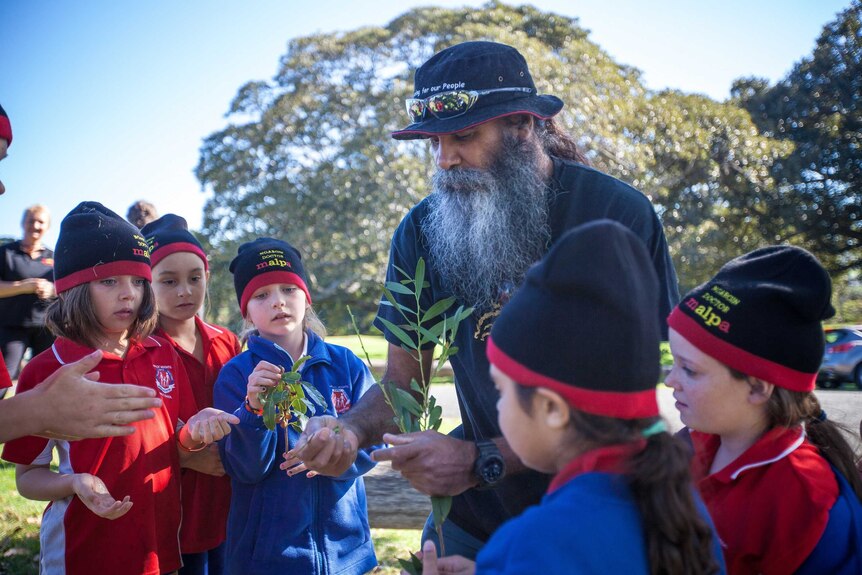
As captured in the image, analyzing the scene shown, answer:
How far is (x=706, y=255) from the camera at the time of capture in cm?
2022

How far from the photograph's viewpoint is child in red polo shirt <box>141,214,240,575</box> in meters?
3.47

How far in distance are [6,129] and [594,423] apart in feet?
8.79

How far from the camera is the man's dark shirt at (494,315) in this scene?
256cm

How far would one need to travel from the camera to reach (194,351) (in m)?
3.85

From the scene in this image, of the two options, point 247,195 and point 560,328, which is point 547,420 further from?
point 247,195

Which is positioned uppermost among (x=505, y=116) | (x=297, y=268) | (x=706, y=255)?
(x=505, y=116)

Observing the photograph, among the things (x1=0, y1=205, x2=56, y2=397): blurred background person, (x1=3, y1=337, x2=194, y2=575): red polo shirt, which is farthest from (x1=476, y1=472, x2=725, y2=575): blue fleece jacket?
(x1=0, y1=205, x2=56, y2=397): blurred background person

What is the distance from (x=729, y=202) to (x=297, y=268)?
65.0 ft

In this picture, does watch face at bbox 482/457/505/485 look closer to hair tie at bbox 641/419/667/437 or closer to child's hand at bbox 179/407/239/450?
hair tie at bbox 641/419/667/437

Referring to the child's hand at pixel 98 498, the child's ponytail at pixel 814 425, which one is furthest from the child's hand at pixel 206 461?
the child's ponytail at pixel 814 425

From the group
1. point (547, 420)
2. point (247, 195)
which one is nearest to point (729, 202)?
point (247, 195)

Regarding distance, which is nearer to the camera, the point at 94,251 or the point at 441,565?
the point at 441,565

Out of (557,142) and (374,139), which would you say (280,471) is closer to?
(557,142)

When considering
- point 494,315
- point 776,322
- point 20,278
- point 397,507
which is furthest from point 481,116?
point 20,278
